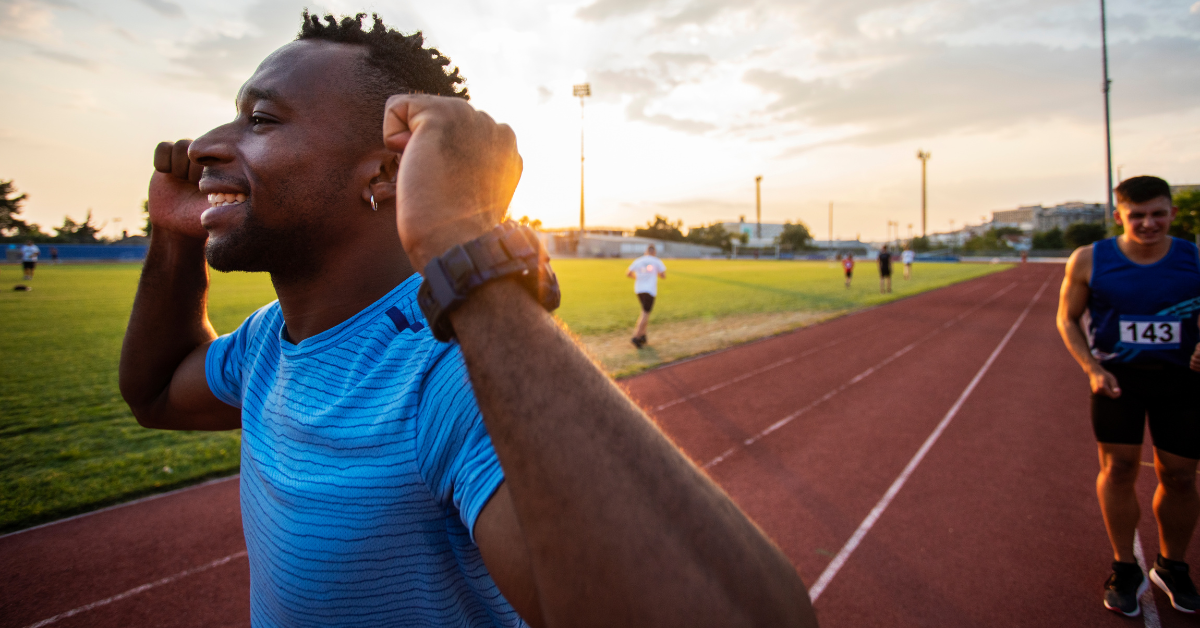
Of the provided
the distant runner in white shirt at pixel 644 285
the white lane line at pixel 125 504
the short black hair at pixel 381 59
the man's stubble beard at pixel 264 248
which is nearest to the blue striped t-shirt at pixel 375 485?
the man's stubble beard at pixel 264 248

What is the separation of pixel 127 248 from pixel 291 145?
66.8m

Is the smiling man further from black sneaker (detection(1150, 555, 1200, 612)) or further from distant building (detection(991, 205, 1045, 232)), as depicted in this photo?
distant building (detection(991, 205, 1045, 232))

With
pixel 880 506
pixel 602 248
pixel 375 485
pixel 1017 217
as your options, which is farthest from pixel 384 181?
pixel 1017 217

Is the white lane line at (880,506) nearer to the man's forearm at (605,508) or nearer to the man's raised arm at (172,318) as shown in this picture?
the man's forearm at (605,508)

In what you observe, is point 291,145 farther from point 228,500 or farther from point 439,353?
point 228,500

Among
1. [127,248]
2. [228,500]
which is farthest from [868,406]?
[127,248]

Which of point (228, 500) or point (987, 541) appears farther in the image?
point (228, 500)

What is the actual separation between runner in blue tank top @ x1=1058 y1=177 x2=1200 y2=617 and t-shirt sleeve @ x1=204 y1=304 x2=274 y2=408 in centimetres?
456

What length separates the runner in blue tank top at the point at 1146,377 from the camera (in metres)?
3.40

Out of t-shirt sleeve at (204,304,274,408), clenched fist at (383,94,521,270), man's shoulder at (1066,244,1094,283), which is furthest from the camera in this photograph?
man's shoulder at (1066,244,1094,283)

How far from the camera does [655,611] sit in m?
0.61

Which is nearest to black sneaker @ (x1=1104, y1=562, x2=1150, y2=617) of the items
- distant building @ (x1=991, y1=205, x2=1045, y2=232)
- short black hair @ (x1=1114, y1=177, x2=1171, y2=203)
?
short black hair @ (x1=1114, y1=177, x2=1171, y2=203)

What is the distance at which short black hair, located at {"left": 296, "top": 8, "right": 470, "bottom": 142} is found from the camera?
131 cm

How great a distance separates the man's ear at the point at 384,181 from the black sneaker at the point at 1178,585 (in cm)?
520
